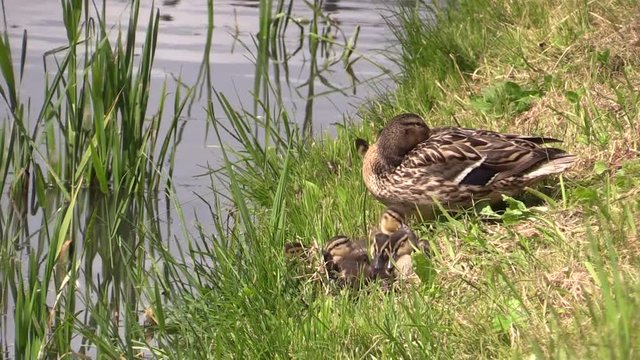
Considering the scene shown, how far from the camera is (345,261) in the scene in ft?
17.4

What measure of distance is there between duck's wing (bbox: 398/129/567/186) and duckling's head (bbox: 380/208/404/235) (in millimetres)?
258

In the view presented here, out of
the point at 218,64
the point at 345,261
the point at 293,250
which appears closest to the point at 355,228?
the point at 293,250

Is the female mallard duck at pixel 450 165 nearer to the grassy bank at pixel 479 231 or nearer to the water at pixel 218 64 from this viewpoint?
the grassy bank at pixel 479 231

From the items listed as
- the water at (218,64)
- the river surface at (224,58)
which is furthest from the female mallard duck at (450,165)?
the river surface at (224,58)

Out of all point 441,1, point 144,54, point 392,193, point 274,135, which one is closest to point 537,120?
point 392,193

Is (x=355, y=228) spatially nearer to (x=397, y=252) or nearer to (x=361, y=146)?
(x=397, y=252)

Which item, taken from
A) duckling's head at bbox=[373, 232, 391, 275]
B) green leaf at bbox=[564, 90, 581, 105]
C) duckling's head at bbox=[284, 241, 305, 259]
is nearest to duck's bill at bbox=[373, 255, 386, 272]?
duckling's head at bbox=[373, 232, 391, 275]

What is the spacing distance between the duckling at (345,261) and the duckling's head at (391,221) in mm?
179

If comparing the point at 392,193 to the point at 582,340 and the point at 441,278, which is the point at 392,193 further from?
the point at 582,340

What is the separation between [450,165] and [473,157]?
0.11 m

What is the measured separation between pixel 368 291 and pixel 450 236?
0.47 metres

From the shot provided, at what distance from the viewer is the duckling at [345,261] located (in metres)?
5.23

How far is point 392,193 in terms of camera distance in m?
5.93

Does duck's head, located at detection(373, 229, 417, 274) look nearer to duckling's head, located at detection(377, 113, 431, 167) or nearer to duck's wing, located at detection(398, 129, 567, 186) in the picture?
duck's wing, located at detection(398, 129, 567, 186)
